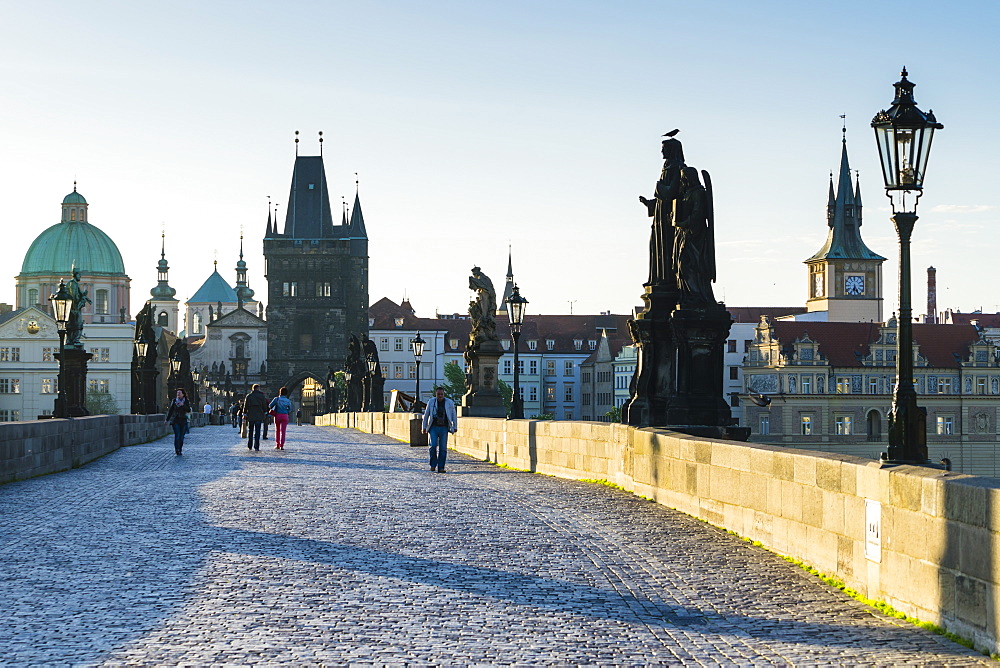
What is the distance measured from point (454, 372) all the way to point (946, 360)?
46329mm

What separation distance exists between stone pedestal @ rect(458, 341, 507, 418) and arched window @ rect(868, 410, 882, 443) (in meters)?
82.8

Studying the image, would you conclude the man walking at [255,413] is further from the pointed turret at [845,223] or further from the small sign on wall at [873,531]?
the pointed turret at [845,223]

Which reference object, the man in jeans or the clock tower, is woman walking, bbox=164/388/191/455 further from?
the clock tower

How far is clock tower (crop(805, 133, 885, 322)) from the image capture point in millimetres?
157000

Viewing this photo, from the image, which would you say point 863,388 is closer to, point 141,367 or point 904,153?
point 141,367

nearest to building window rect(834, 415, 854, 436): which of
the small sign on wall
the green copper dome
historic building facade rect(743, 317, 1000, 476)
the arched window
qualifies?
historic building facade rect(743, 317, 1000, 476)

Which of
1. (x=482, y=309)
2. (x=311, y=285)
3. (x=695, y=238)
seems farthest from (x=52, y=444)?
(x=311, y=285)

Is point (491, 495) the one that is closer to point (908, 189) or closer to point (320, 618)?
point (908, 189)

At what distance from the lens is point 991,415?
116062 mm

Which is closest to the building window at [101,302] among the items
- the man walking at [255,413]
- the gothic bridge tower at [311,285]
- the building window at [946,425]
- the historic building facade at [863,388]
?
the gothic bridge tower at [311,285]

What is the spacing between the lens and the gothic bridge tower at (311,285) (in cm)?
14400

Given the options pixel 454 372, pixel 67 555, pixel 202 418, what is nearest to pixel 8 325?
pixel 454 372

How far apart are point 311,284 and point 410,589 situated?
5464 inches

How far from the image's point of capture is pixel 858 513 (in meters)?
9.20
